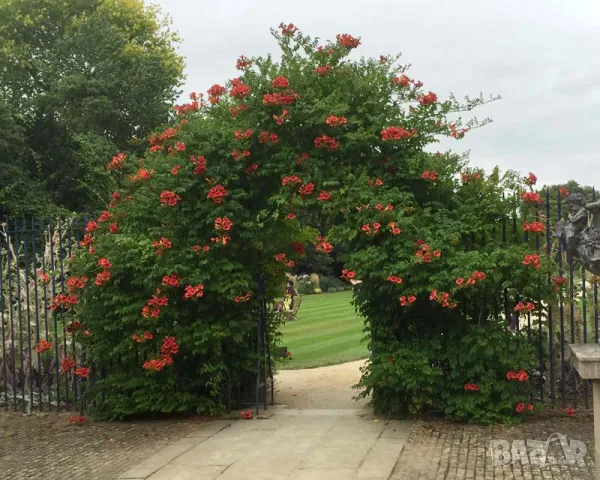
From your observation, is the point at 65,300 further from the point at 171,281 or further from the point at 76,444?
the point at 76,444

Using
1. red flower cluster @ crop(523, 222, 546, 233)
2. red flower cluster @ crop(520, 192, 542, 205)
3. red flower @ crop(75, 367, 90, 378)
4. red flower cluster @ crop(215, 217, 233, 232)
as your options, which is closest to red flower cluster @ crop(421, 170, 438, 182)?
red flower cluster @ crop(520, 192, 542, 205)

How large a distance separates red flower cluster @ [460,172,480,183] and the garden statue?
2.03m

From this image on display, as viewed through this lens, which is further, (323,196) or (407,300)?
(323,196)

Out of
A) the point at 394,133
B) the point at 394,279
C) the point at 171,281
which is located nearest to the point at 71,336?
the point at 171,281

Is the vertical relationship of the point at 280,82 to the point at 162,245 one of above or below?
above

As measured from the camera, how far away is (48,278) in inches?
352

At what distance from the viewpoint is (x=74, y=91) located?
26422mm

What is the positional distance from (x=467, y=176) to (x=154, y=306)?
3.85m

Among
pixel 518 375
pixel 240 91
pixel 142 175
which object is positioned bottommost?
pixel 518 375

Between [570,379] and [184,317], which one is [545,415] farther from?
[184,317]

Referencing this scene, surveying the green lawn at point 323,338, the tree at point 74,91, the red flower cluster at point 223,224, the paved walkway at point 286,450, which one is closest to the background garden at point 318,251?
the red flower cluster at point 223,224

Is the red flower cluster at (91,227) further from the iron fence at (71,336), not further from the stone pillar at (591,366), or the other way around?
the stone pillar at (591,366)

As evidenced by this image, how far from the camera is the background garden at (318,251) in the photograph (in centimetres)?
757

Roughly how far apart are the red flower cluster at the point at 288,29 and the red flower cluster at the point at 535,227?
3.59 metres
